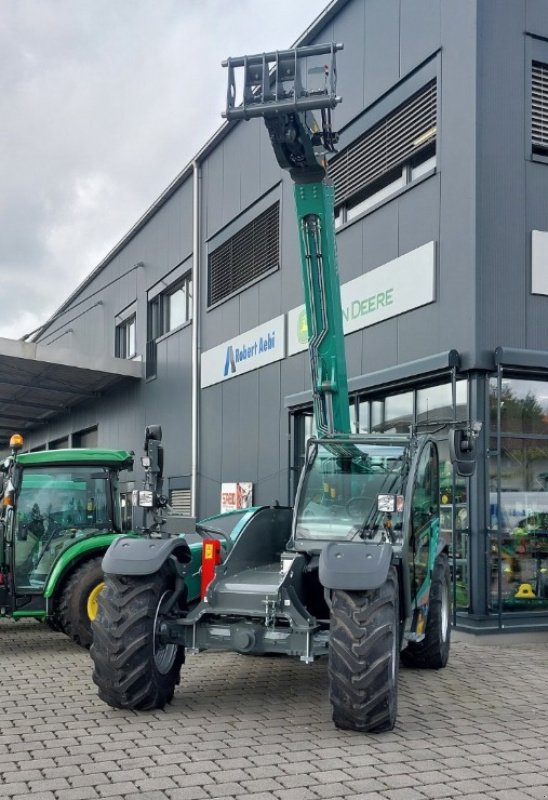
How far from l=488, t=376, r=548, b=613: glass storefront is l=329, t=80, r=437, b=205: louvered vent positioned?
3578 mm

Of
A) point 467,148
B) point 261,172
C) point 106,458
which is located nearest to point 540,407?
point 467,148

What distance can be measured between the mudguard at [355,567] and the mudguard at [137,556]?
1.27m

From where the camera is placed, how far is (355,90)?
534 inches

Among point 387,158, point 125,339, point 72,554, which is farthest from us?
point 125,339

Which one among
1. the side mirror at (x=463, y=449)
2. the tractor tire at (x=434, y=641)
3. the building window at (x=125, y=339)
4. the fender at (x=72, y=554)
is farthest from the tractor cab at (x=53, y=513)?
the building window at (x=125, y=339)

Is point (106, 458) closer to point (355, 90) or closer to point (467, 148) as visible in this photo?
point (467, 148)

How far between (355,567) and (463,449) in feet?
6.42

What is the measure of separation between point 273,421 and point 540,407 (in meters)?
5.84

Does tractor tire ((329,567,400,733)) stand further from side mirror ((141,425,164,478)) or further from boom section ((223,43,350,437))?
boom section ((223,43,350,437))

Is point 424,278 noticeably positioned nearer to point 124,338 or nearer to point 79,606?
point 79,606

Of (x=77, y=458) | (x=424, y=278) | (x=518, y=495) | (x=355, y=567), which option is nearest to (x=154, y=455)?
(x=355, y=567)

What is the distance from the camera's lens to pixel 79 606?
913 cm

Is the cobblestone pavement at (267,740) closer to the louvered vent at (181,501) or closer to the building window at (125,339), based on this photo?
the louvered vent at (181,501)

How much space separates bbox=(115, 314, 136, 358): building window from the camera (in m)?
25.3
